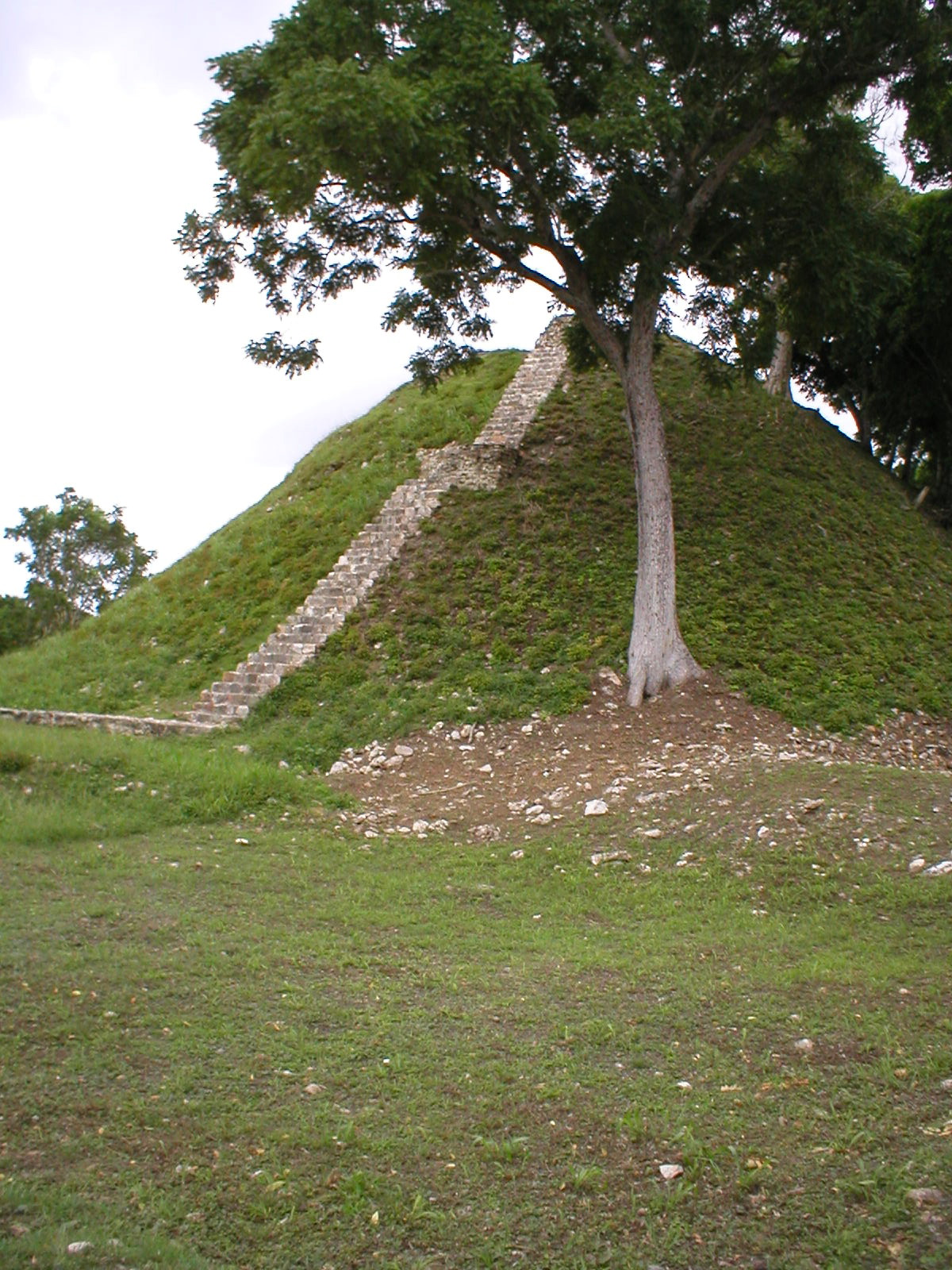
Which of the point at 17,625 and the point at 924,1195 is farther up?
the point at 17,625

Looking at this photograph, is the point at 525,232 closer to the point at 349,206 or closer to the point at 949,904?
the point at 349,206

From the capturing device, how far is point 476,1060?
482cm

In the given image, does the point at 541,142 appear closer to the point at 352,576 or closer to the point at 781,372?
the point at 352,576

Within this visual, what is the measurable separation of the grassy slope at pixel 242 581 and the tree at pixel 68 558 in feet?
51.8

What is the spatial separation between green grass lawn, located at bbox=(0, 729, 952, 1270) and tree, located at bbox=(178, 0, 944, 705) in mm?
5428

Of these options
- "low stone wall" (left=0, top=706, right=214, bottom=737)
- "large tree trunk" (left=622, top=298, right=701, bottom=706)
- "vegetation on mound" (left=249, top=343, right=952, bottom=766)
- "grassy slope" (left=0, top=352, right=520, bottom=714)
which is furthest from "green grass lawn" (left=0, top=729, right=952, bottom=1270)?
"grassy slope" (left=0, top=352, right=520, bottom=714)

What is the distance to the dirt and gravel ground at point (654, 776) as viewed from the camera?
829 cm

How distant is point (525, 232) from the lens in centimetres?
1286

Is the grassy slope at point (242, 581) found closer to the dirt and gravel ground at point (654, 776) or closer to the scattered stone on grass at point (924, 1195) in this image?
the dirt and gravel ground at point (654, 776)

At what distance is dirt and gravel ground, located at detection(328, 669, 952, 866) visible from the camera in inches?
326

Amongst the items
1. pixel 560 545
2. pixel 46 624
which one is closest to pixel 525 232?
pixel 560 545

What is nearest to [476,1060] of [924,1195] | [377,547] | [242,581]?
[924,1195]

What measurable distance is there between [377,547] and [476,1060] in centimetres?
1170

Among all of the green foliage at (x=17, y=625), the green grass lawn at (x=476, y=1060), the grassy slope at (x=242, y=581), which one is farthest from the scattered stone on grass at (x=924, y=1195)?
the green foliage at (x=17, y=625)
